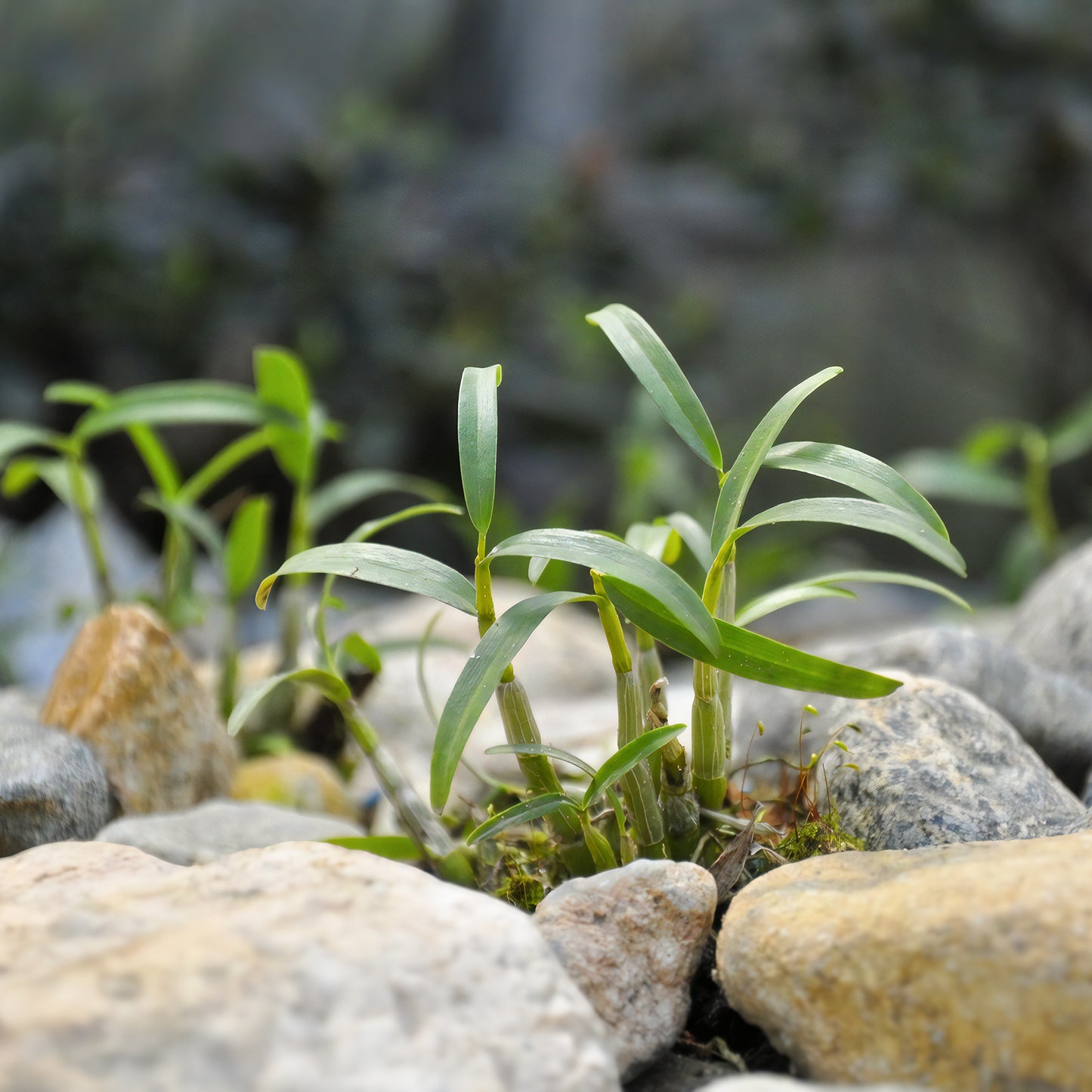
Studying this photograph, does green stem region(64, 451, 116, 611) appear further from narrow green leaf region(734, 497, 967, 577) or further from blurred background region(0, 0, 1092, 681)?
blurred background region(0, 0, 1092, 681)

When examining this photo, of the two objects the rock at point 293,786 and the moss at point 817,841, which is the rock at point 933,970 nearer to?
the moss at point 817,841

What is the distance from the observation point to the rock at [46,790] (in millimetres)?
1171

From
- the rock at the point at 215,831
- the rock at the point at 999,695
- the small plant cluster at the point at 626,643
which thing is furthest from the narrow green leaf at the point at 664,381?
the rock at the point at 215,831

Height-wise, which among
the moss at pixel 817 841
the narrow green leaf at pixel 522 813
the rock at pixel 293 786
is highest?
the narrow green leaf at pixel 522 813

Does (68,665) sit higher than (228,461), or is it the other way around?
(228,461)

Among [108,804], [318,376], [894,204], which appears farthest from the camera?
[894,204]

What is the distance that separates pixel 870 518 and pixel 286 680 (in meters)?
0.65

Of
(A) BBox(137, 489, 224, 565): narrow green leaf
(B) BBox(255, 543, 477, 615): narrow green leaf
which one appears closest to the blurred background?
(A) BBox(137, 489, 224, 565): narrow green leaf

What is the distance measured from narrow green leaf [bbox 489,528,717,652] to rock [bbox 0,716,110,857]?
2.34ft

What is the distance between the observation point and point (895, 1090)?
2.10 ft

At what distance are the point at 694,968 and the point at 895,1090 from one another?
0.27 metres

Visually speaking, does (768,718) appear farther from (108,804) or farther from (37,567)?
(37,567)

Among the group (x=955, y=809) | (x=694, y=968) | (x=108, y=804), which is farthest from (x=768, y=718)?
(x=108, y=804)

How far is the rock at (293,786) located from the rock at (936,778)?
2.82 ft
